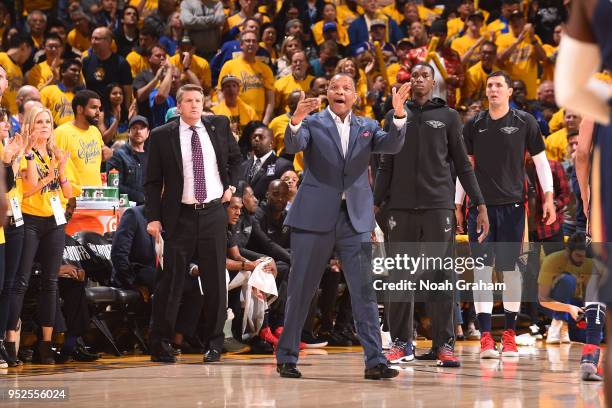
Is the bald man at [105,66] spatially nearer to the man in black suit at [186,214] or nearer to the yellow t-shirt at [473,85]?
the man in black suit at [186,214]

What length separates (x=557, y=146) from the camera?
13781mm

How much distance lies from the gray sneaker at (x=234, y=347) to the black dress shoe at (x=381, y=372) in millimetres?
2745

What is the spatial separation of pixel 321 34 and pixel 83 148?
7.42 meters

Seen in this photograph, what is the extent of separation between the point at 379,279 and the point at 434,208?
1202 millimetres

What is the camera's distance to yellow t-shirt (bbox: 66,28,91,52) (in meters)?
15.3

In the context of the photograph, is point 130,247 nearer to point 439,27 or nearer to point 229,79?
point 229,79

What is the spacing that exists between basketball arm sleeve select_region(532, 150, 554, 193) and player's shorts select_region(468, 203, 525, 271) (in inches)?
11.2

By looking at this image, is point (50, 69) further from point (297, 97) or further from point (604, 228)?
point (604, 228)

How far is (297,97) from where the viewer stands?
12625mm

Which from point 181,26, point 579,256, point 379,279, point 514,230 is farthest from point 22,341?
point 181,26

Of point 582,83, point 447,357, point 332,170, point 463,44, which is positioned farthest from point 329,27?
point 582,83

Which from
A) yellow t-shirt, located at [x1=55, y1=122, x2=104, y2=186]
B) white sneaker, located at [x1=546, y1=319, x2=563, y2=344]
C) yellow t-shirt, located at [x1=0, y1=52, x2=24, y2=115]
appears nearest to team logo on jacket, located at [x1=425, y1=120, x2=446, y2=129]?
yellow t-shirt, located at [x1=55, y1=122, x2=104, y2=186]

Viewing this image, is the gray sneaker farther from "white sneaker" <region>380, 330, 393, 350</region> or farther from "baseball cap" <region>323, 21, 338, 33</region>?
"baseball cap" <region>323, 21, 338, 33</region>

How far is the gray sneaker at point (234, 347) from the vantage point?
10.1 meters
